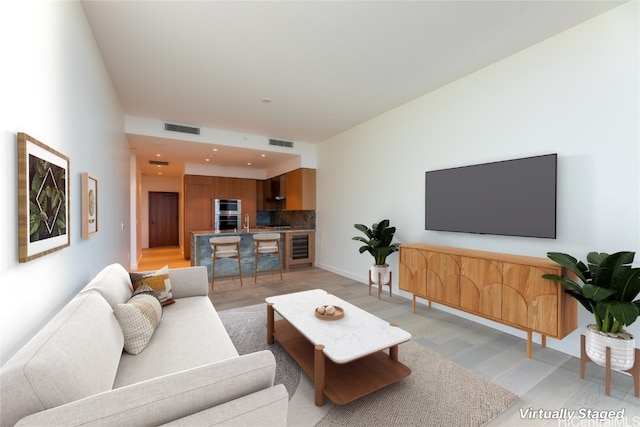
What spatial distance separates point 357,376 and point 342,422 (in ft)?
1.04

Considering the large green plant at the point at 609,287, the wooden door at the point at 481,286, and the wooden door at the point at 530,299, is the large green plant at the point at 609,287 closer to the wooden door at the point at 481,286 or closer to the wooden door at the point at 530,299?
the wooden door at the point at 530,299

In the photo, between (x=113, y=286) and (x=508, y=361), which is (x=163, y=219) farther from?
(x=508, y=361)

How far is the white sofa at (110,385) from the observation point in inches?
32.8

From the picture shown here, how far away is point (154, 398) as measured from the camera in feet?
2.97

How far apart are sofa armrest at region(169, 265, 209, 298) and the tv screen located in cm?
290

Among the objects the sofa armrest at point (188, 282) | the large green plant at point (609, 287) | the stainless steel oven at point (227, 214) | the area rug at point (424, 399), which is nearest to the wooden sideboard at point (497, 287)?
the large green plant at point (609, 287)

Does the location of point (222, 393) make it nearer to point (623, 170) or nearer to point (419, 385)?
point (419, 385)

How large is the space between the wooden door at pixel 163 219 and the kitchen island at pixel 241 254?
508cm

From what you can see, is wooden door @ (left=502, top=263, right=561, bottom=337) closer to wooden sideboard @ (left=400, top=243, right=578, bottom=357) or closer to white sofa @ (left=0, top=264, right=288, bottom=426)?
wooden sideboard @ (left=400, top=243, right=578, bottom=357)

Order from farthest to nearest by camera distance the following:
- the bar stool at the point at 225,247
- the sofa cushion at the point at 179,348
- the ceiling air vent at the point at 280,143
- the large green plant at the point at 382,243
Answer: the ceiling air vent at the point at 280,143
the bar stool at the point at 225,247
the large green plant at the point at 382,243
the sofa cushion at the point at 179,348

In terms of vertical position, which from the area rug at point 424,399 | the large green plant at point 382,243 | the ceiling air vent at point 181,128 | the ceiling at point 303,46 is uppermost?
the ceiling at point 303,46

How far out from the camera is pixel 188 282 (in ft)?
9.02

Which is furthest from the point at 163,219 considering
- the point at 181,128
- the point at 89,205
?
the point at 89,205

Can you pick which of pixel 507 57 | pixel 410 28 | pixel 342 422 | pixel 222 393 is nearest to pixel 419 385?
pixel 342 422
